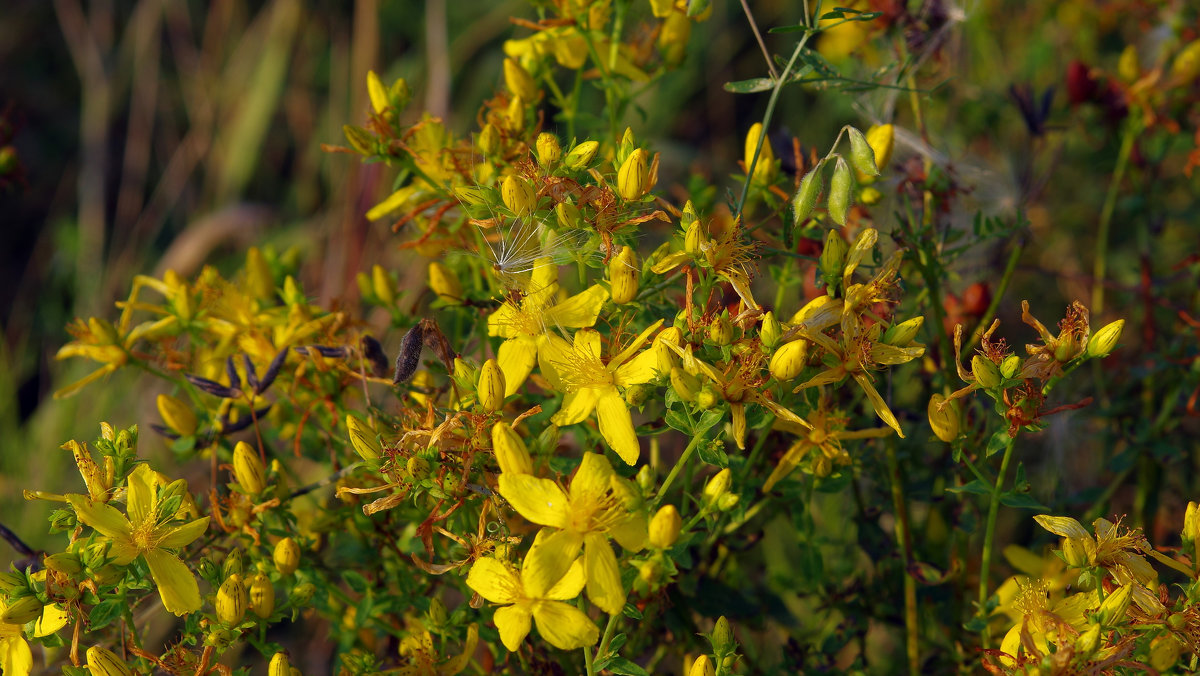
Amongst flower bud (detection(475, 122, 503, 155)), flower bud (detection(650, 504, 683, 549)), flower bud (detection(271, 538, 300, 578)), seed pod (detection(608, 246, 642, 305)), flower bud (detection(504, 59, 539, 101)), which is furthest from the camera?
flower bud (detection(504, 59, 539, 101))

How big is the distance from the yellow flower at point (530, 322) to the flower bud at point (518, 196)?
3.4 inches

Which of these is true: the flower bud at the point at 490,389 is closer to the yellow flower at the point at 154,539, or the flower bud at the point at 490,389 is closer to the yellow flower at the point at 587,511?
the yellow flower at the point at 587,511

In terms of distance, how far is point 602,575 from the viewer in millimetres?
938

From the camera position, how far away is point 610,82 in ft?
4.52

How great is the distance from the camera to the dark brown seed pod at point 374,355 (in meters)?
1.26

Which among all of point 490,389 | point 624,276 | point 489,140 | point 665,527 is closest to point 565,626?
point 665,527

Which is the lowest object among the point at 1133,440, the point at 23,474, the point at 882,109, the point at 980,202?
the point at 23,474

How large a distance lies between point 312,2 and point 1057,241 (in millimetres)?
2983

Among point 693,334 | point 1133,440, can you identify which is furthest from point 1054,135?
point 693,334

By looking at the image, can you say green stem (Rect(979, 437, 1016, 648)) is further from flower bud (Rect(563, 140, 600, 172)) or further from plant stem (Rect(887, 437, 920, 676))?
flower bud (Rect(563, 140, 600, 172))

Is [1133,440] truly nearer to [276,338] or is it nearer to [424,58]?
[276,338]

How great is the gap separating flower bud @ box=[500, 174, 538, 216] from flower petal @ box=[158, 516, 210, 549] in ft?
1.55

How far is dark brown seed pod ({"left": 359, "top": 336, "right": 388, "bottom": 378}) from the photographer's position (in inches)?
49.4

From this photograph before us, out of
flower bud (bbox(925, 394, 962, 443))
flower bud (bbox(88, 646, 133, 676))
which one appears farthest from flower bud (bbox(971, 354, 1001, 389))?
flower bud (bbox(88, 646, 133, 676))
